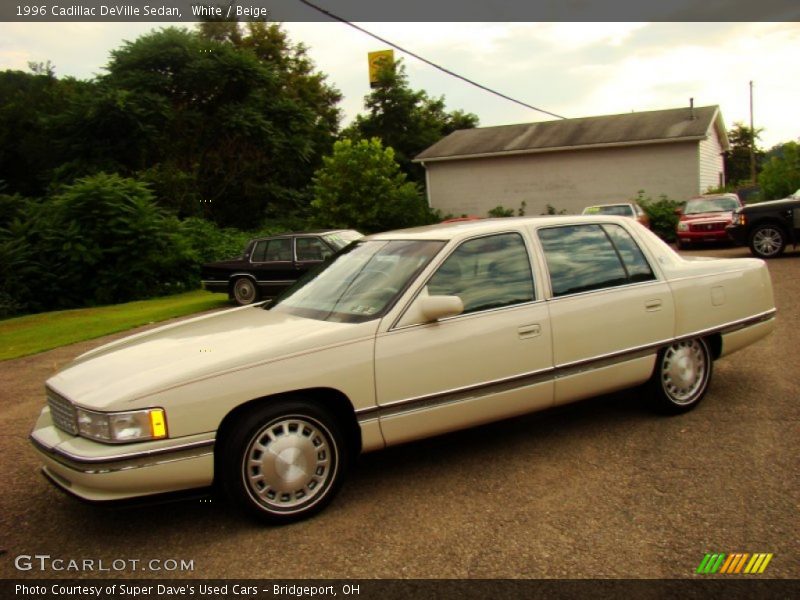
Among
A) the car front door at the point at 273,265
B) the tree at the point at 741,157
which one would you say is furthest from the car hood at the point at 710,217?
the tree at the point at 741,157

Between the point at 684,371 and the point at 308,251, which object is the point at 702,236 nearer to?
the point at 308,251

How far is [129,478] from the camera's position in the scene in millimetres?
3330

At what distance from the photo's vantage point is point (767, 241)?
1528 centimetres

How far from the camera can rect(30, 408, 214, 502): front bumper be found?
10.9ft

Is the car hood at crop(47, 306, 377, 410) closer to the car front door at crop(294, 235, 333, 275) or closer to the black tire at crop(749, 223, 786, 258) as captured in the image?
the car front door at crop(294, 235, 333, 275)

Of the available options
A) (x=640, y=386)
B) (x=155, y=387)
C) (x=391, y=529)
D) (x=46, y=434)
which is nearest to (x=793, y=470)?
(x=640, y=386)

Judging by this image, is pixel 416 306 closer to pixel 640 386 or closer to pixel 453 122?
pixel 640 386

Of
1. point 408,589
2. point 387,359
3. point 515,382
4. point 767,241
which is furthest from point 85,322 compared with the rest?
point 767,241

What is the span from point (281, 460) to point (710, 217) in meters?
18.2

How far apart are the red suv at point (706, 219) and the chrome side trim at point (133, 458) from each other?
17953 mm

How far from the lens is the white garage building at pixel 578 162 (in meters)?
28.2

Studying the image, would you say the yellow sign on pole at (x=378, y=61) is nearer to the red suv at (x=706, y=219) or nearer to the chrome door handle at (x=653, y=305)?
the red suv at (x=706, y=219)

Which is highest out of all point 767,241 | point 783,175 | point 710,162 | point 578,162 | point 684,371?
point 578,162

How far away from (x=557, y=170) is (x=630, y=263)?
2670 cm
